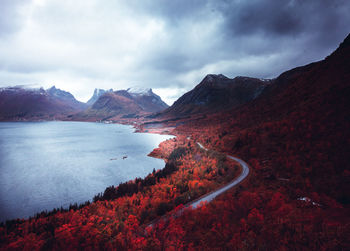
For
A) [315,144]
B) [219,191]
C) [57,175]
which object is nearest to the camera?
[219,191]

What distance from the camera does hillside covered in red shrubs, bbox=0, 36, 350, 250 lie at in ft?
49.5

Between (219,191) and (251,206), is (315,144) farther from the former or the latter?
(251,206)

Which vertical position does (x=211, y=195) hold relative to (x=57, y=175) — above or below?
above

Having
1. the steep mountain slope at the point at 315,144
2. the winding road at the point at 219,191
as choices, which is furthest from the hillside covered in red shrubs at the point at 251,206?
the winding road at the point at 219,191

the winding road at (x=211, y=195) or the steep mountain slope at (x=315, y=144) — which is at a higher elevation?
the steep mountain slope at (x=315, y=144)

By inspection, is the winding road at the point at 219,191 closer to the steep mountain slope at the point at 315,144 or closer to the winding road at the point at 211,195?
the winding road at the point at 211,195

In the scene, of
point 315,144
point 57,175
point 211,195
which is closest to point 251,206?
point 211,195

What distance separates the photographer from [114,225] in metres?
22.2

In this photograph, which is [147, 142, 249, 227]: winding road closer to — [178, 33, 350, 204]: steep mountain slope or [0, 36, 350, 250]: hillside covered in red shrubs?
[0, 36, 350, 250]: hillside covered in red shrubs

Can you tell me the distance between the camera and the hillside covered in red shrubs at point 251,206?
594 inches

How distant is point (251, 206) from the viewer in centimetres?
2247

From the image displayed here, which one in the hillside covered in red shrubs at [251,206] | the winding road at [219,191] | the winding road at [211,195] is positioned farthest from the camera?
the winding road at [219,191]

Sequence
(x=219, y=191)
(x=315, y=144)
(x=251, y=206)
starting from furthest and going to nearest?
1. (x=315, y=144)
2. (x=219, y=191)
3. (x=251, y=206)

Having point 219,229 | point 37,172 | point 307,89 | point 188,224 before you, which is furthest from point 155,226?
point 307,89
